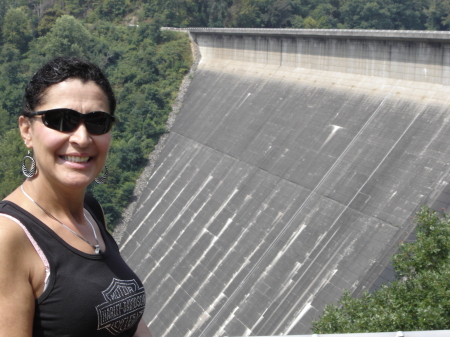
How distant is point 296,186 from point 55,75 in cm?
1489

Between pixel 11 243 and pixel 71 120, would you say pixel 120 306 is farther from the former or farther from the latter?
pixel 71 120

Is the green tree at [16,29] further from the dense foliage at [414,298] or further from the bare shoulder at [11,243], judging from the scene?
the bare shoulder at [11,243]

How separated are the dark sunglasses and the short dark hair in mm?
67

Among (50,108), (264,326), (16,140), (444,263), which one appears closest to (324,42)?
(264,326)

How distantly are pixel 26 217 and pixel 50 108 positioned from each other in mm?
449

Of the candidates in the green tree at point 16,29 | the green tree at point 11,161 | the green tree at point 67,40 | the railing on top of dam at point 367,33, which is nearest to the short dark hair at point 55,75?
the railing on top of dam at point 367,33

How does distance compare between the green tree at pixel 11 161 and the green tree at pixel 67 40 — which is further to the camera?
the green tree at pixel 67 40

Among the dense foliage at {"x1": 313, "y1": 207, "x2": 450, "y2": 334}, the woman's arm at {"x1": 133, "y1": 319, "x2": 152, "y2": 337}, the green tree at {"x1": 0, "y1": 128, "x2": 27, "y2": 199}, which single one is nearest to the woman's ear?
the woman's arm at {"x1": 133, "y1": 319, "x2": 152, "y2": 337}

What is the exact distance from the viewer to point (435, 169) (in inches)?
536

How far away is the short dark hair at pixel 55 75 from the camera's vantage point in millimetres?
2176

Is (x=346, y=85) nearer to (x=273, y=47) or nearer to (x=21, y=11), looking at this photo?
(x=273, y=47)

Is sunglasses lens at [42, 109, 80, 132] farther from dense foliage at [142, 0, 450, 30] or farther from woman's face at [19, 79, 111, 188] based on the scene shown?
dense foliage at [142, 0, 450, 30]

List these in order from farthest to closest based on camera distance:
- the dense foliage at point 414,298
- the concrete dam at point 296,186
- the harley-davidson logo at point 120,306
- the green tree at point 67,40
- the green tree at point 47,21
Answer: the green tree at point 47,21
the green tree at point 67,40
the concrete dam at point 296,186
the dense foliage at point 414,298
the harley-davidson logo at point 120,306

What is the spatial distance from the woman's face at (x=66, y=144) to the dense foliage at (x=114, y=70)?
61.6 ft
